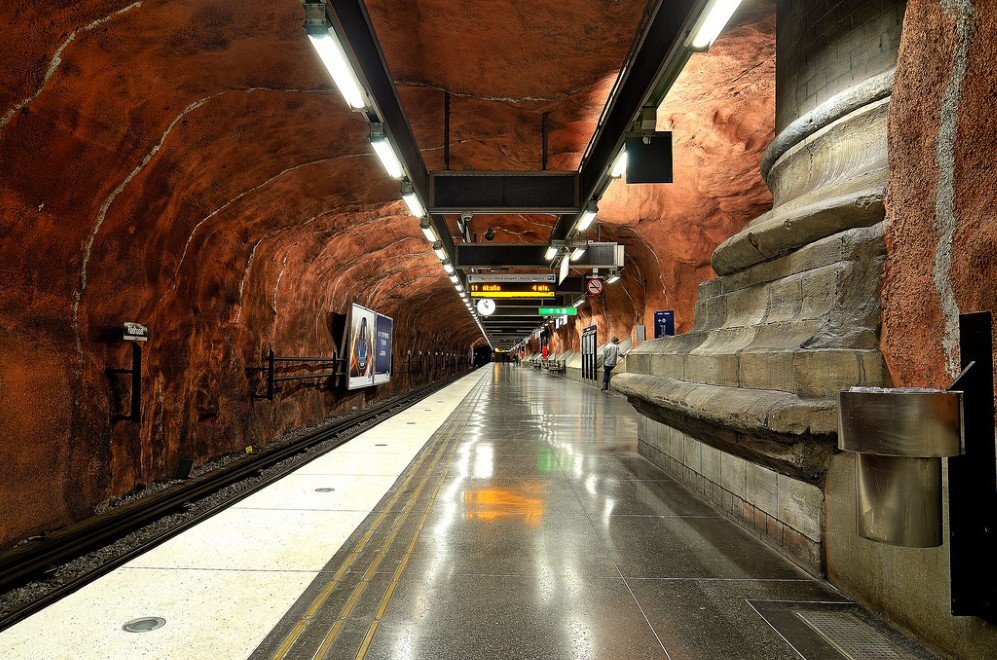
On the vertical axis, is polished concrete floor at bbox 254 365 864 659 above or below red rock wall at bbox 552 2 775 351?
below

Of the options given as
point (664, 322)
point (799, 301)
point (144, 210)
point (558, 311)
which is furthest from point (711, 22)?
point (558, 311)

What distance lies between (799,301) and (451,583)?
9.80 feet

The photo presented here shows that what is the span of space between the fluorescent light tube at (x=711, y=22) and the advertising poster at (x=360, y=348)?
12.3m

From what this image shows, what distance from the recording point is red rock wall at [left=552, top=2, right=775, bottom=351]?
7.30m

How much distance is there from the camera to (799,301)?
3.70 m

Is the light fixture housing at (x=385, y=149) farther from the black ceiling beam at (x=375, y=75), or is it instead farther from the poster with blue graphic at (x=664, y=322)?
the poster with blue graphic at (x=664, y=322)

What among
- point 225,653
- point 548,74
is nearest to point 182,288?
point 548,74

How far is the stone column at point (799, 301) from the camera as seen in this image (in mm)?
3082

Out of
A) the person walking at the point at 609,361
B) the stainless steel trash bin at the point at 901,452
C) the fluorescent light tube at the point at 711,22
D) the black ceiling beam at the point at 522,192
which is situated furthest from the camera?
the person walking at the point at 609,361

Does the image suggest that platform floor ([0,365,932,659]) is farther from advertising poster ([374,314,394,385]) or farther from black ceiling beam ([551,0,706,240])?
advertising poster ([374,314,394,385])

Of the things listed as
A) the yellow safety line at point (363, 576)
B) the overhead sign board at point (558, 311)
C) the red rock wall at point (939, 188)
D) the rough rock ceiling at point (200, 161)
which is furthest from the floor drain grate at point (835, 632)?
the overhead sign board at point (558, 311)

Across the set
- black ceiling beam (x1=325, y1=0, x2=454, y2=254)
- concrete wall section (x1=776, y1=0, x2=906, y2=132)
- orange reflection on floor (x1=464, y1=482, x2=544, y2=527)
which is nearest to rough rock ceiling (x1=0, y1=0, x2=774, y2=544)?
black ceiling beam (x1=325, y1=0, x2=454, y2=254)

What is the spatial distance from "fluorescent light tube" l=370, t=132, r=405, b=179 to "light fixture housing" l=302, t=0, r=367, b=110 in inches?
26.2

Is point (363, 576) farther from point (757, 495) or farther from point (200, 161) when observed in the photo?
point (200, 161)
